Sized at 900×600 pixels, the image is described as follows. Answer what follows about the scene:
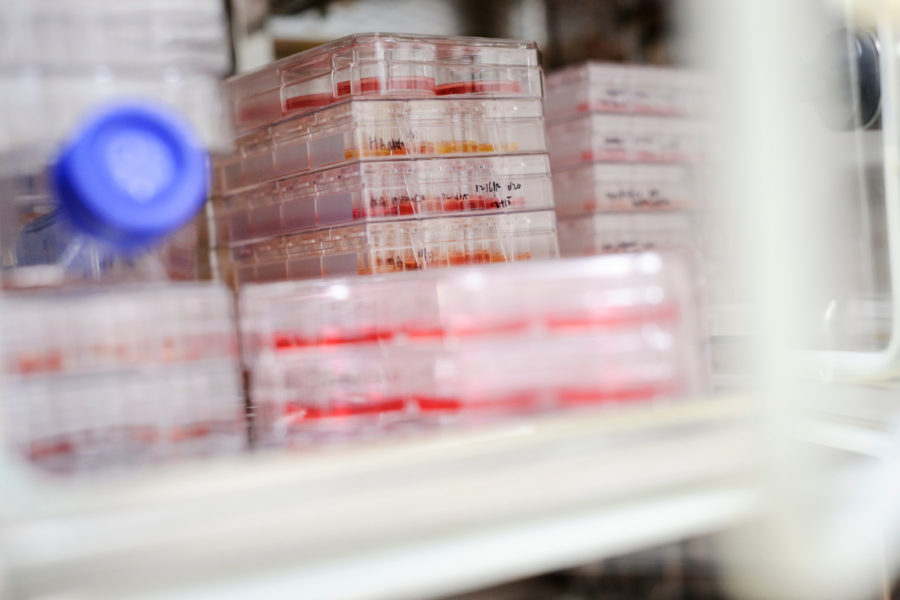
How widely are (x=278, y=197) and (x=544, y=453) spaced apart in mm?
720

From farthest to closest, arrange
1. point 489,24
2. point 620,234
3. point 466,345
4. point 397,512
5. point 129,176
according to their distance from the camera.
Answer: point 489,24 < point 620,234 < point 466,345 < point 129,176 < point 397,512

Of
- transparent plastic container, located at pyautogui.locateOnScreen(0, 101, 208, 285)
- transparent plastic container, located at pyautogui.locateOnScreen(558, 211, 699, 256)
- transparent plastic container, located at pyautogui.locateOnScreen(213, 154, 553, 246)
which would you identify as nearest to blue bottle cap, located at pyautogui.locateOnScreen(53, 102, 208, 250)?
transparent plastic container, located at pyautogui.locateOnScreen(0, 101, 208, 285)

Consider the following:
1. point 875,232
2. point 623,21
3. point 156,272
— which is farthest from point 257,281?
point 875,232

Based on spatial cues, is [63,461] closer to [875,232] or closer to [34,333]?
[34,333]

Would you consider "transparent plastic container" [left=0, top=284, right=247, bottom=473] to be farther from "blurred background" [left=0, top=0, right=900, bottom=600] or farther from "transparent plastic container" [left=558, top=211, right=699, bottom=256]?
"transparent plastic container" [left=558, top=211, right=699, bottom=256]

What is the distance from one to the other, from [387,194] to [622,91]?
2.20 ft

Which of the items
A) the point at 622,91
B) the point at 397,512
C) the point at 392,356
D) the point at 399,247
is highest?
the point at 622,91

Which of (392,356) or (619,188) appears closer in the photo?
(392,356)

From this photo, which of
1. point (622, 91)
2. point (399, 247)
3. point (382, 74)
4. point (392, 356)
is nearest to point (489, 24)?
point (622, 91)

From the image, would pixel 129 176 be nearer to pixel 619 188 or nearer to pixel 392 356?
pixel 392 356

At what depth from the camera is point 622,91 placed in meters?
1.79

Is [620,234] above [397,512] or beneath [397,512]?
above

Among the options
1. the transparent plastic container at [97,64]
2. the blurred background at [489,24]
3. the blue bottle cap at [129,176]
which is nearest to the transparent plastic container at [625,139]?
the blurred background at [489,24]

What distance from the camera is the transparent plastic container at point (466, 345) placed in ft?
3.34
